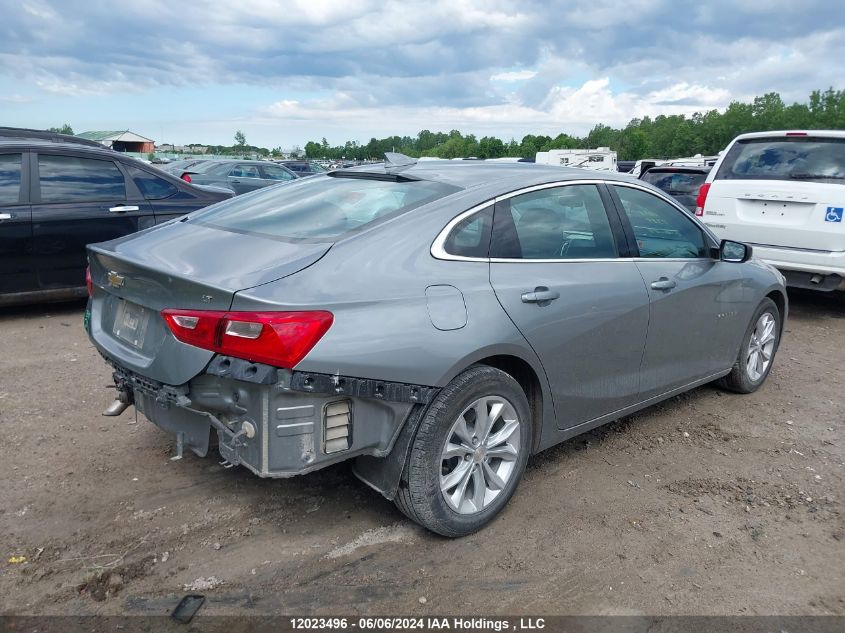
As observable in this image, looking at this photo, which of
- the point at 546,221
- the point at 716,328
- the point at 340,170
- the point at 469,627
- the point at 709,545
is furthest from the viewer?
the point at 716,328

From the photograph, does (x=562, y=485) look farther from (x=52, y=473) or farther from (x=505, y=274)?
(x=52, y=473)

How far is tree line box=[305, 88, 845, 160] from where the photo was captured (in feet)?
272

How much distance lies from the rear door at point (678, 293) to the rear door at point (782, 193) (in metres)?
3.05

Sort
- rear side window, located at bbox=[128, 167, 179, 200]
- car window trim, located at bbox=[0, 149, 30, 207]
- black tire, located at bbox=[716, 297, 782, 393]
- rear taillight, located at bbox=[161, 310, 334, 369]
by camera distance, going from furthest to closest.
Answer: rear side window, located at bbox=[128, 167, 179, 200] → car window trim, located at bbox=[0, 149, 30, 207] → black tire, located at bbox=[716, 297, 782, 393] → rear taillight, located at bbox=[161, 310, 334, 369]

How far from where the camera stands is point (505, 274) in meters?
3.28

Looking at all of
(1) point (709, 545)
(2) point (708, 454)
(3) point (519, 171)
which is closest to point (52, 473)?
(3) point (519, 171)

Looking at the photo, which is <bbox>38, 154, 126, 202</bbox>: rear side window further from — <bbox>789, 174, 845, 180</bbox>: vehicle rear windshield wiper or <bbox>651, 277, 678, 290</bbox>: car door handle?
<bbox>789, 174, 845, 180</bbox>: vehicle rear windshield wiper

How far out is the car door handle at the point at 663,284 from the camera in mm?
4066

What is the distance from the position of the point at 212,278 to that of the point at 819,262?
658 cm

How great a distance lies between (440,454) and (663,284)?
6.19 ft

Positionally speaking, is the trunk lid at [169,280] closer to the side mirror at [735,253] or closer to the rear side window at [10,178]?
the side mirror at [735,253]

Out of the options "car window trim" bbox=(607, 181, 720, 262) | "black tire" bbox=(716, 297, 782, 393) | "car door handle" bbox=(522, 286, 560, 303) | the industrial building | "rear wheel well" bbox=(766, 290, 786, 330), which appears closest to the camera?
"car door handle" bbox=(522, 286, 560, 303)

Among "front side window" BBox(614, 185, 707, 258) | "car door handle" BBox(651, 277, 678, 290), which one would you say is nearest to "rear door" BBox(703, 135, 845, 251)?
"front side window" BBox(614, 185, 707, 258)

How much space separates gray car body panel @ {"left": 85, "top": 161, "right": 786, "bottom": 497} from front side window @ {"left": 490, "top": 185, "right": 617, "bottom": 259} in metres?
0.07
